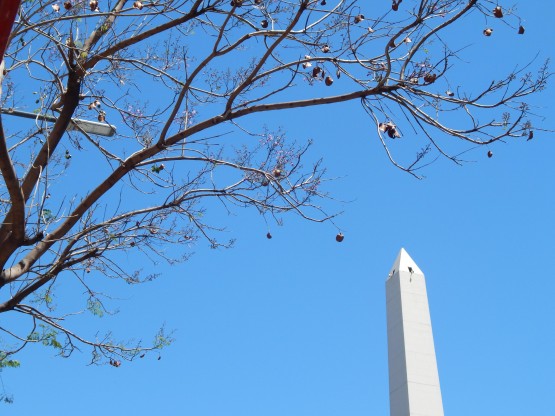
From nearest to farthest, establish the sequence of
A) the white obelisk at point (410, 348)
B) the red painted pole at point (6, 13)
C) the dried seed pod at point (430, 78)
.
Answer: the red painted pole at point (6, 13)
the dried seed pod at point (430, 78)
the white obelisk at point (410, 348)

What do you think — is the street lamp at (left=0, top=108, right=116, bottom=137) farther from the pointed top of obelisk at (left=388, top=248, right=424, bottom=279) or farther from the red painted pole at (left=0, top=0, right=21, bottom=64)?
the pointed top of obelisk at (left=388, top=248, right=424, bottom=279)

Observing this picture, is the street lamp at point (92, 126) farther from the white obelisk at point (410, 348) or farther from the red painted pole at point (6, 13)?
the white obelisk at point (410, 348)

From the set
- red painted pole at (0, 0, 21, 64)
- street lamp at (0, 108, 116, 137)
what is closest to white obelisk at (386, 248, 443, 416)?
street lamp at (0, 108, 116, 137)

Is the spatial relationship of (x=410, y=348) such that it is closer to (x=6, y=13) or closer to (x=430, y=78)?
(x=430, y=78)

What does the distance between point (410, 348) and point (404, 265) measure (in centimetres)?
178

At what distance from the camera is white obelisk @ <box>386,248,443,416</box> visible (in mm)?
13328

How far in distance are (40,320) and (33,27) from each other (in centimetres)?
258

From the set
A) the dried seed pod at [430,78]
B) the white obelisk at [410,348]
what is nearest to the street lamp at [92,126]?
the dried seed pod at [430,78]

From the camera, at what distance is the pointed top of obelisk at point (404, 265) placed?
1474 centimetres

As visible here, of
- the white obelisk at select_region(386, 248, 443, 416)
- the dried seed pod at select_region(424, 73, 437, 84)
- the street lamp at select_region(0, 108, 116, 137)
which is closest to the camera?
the dried seed pod at select_region(424, 73, 437, 84)

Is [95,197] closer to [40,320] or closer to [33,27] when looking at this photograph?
[33,27]

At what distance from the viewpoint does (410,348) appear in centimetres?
1375

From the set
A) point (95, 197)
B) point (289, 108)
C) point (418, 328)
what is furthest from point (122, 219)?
point (418, 328)

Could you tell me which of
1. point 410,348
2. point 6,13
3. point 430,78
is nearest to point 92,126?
point 430,78
